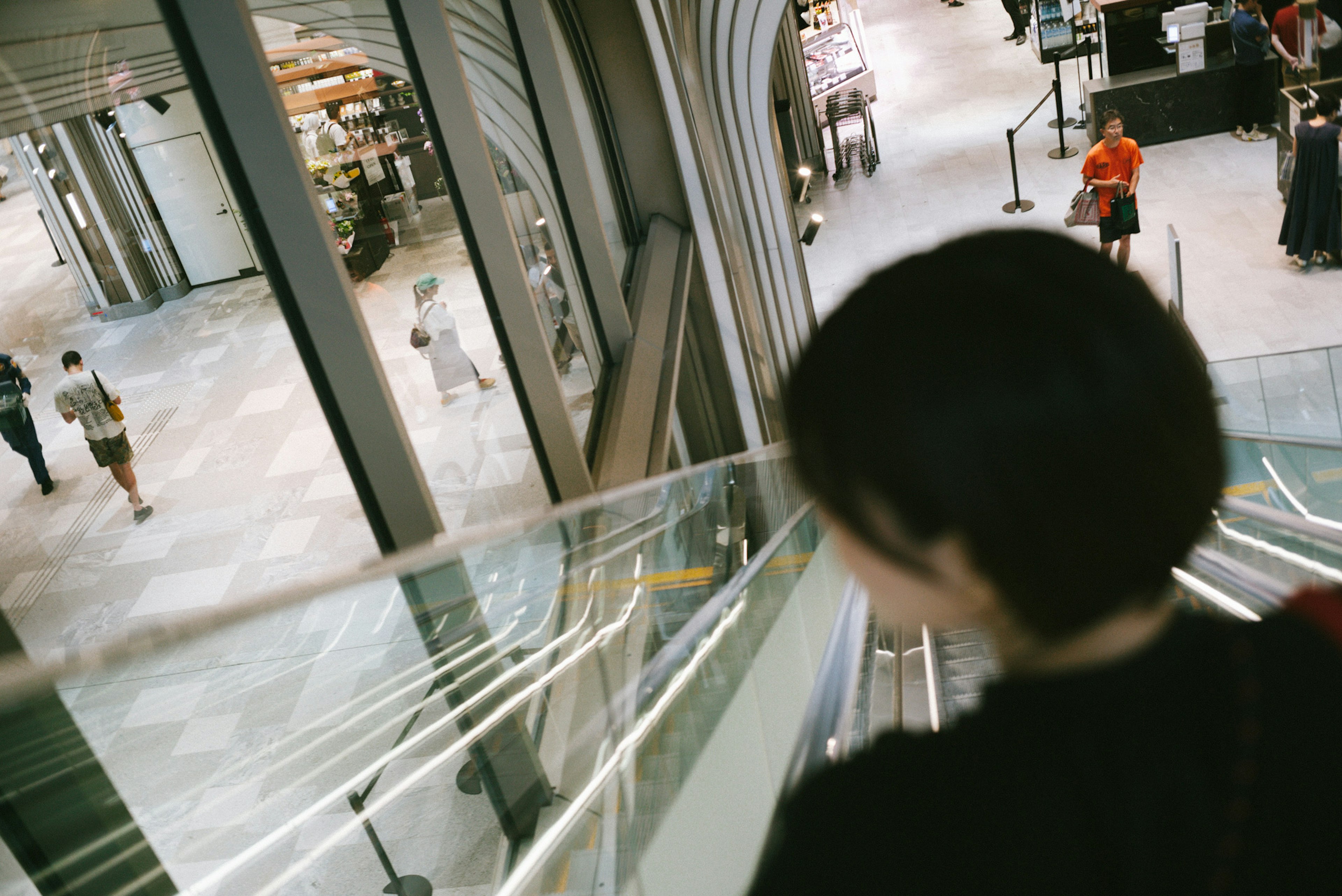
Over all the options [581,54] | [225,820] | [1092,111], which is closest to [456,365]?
[225,820]

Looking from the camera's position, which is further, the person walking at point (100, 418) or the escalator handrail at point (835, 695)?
the person walking at point (100, 418)

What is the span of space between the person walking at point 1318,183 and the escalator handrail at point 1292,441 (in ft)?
23.1

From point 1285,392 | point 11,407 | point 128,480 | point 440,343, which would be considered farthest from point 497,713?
point 1285,392

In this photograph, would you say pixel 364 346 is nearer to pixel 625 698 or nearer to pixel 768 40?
pixel 625 698

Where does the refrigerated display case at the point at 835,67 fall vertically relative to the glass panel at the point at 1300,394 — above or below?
above

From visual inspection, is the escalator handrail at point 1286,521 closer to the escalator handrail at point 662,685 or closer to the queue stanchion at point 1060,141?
the escalator handrail at point 662,685

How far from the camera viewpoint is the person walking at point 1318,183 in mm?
9812

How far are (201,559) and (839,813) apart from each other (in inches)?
103

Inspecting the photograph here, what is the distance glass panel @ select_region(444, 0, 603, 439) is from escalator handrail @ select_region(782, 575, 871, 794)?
105 inches

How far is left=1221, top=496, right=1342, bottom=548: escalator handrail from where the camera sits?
117 inches

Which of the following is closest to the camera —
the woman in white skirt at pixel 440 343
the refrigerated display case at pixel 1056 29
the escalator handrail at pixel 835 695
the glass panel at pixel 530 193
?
the escalator handrail at pixel 835 695

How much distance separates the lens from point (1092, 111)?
14.7 m

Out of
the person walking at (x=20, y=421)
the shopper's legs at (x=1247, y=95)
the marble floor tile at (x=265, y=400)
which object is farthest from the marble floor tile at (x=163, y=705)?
the shopper's legs at (x=1247, y=95)

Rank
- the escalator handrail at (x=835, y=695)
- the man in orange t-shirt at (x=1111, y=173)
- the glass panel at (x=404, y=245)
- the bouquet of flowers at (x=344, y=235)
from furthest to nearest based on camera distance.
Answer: the man in orange t-shirt at (x=1111, y=173), the glass panel at (x=404, y=245), the bouquet of flowers at (x=344, y=235), the escalator handrail at (x=835, y=695)
